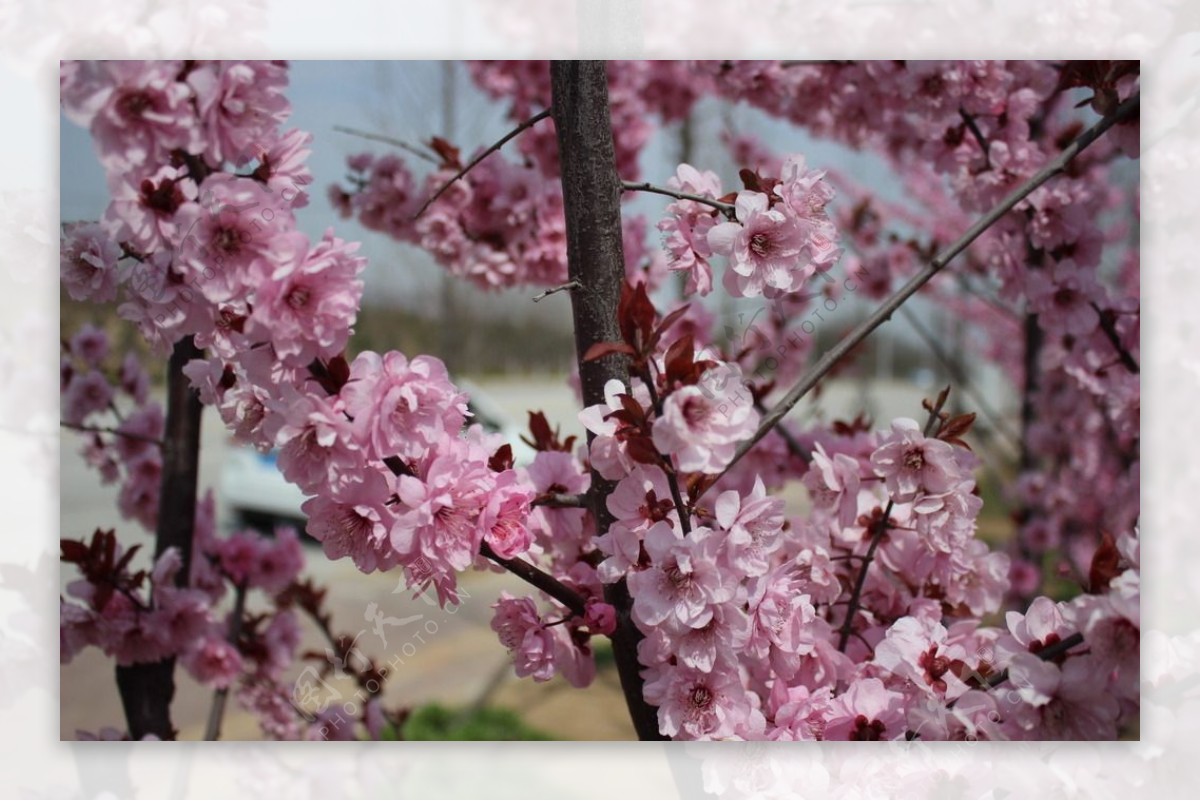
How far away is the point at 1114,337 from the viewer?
1.39 metres

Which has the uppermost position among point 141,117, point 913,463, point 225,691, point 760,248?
point 141,117

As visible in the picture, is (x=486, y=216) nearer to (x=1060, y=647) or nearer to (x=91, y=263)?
(x=91, y=263)

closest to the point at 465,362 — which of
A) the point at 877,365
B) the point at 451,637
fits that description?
the point at 451,637

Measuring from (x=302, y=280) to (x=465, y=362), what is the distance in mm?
2255

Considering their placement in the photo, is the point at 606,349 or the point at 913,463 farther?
the point at 913,463

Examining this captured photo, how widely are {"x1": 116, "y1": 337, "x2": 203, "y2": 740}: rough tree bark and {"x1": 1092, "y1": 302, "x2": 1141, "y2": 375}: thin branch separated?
1.25m

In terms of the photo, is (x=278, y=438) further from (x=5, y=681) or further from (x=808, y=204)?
(x=5, y=681)

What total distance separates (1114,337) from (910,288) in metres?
0.52

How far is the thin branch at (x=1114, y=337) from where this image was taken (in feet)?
4.54

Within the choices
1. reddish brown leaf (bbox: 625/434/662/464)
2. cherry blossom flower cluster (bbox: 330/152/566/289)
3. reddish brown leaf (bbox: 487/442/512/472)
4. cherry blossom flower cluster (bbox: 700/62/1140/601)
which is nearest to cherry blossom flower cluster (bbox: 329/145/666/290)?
cherry blossom flower cluster (bbox: 330/152/566/289)

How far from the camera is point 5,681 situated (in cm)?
129

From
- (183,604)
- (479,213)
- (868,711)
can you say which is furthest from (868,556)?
(183,604)

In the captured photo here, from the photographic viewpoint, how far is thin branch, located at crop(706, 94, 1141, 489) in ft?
3.13

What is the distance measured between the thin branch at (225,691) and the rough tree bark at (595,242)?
0.78 m
